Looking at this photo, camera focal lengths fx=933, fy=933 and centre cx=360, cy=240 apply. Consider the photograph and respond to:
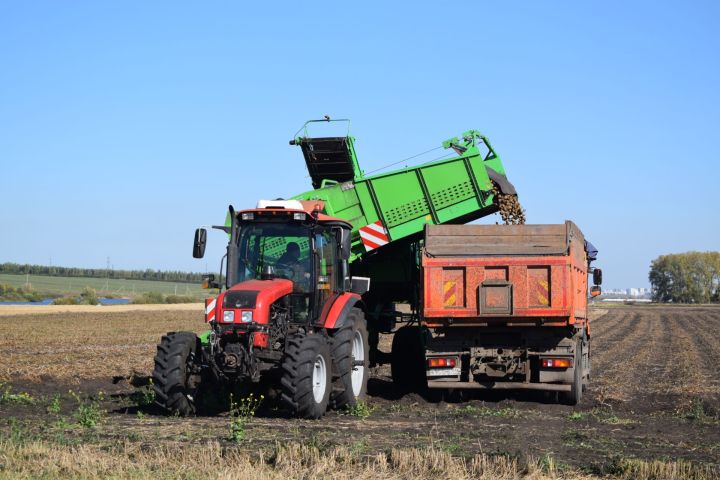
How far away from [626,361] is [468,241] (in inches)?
341

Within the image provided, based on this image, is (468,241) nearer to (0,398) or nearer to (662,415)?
(662,415)

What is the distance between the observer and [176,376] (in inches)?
426

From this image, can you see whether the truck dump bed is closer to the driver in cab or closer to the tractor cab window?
the tractor cab window

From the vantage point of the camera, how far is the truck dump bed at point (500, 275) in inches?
501

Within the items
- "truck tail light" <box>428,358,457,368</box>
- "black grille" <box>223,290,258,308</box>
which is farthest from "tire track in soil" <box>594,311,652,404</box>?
"black grille" <box>223,290,258,308</box>

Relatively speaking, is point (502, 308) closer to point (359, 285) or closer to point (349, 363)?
point (359, 285)

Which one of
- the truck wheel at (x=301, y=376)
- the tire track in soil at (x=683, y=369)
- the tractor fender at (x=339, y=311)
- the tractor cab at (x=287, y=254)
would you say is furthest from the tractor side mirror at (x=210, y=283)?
the tire track in soil at (x=683, y=369)

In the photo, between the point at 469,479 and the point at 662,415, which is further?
the point at 662,415

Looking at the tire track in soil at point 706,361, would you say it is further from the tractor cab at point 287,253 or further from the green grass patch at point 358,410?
the tractor cab at point 287,253

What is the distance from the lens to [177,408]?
10.8 m

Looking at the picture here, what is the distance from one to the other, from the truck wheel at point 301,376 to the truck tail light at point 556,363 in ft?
11.7

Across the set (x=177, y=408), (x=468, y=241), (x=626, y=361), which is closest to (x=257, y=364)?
(x=177, y=408)

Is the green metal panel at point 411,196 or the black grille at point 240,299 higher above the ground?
the green metal panel at point 411,196

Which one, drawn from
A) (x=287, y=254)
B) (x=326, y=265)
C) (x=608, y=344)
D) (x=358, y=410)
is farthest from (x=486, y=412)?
(x=608, y=344)
